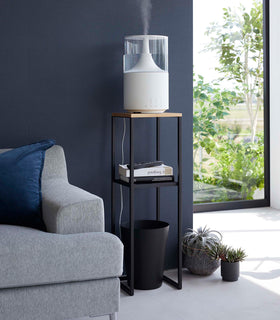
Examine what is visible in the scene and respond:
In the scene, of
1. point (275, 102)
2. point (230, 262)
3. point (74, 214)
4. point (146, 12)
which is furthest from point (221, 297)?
point (275, 102)

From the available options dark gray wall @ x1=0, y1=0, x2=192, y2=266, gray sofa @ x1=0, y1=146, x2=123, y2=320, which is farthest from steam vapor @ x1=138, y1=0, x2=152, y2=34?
gray sofa @ x1=0, y1=146, x2=123, y2=320

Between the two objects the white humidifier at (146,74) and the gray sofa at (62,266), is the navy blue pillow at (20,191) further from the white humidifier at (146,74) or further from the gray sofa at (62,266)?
the white humidifier at (146,74)

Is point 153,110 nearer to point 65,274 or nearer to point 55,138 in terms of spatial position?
point 55,138

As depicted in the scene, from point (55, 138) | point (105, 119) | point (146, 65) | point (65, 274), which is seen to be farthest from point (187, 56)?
point (65, 274)

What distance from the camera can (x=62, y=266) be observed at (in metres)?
2.33

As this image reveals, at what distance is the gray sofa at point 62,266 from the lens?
2.28m

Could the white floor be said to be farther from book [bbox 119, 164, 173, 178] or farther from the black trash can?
book [bbox 119, 164, 173, 178]

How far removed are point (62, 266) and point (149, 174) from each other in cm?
90

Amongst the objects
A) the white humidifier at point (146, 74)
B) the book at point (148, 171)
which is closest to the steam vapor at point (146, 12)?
the white humidifier at point (146, 74)

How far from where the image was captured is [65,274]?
234cm

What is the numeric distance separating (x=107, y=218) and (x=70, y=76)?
868 millimetres

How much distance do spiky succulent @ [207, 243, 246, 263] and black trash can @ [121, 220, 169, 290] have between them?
1.11ft

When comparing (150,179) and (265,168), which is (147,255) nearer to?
(150,179)

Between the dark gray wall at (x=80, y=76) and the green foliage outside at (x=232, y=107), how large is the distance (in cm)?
165
